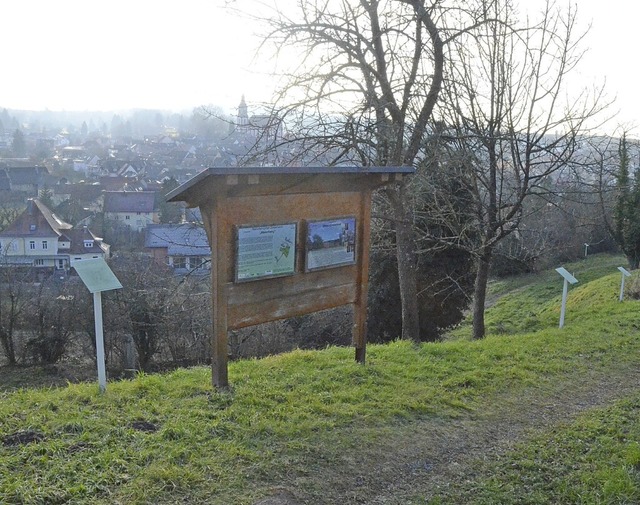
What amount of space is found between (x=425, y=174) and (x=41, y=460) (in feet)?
23.6

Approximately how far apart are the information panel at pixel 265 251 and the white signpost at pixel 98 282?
1.16 metres

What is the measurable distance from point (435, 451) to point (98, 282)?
3.37 m

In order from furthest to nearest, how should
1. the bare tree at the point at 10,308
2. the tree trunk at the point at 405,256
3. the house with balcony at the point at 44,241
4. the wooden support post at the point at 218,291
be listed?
1. the house with balcony at the point at 44,241
2. the bare tree at the point at 10,308
3. the tree trunk at the point at 405,256
4. the wooden support post at the point at 218,291

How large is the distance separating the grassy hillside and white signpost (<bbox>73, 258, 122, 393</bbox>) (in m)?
0.35

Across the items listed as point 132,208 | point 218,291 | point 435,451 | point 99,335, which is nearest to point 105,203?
point 132,208

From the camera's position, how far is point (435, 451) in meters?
5.06

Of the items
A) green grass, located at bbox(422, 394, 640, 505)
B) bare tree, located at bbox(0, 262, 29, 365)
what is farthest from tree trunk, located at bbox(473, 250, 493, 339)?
bare tree, located at bbox(0, 262, 29, 365)

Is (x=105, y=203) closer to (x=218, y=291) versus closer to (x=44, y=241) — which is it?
(x=44, y=241)

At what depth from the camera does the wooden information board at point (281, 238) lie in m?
5.54

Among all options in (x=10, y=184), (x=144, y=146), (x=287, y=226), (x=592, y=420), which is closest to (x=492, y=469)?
(x=592, y=420)

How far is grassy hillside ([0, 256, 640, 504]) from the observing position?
13.5 ft

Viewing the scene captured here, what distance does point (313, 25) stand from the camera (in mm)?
8430

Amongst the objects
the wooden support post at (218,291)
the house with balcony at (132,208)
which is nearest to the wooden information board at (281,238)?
the wooden support post at (218,291)

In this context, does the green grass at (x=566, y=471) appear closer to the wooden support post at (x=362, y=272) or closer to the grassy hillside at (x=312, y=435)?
the grassy hillside at (x=312, y=435)
